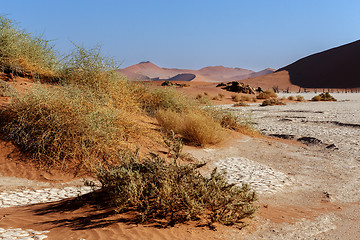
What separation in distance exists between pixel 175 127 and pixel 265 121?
7101 millimetres

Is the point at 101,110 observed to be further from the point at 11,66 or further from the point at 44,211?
the point at 11,66

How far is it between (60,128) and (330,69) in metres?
101

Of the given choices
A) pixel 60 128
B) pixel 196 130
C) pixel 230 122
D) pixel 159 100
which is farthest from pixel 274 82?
pixel 60 128

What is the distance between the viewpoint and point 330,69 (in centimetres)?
9594

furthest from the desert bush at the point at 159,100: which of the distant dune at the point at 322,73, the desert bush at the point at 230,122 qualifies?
the distant dune at the point at 322,73

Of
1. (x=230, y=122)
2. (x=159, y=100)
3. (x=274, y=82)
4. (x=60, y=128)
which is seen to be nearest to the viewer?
(x=60, y=128)

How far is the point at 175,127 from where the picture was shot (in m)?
10.1

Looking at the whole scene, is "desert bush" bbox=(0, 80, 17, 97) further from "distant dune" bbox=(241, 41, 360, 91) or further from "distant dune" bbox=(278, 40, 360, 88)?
"distant dune" bbox=(278, 40, 360, 88)

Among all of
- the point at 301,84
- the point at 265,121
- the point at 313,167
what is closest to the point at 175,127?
the point at 313,167

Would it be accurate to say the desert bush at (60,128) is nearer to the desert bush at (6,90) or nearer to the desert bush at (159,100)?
the desert bush at (6,90)

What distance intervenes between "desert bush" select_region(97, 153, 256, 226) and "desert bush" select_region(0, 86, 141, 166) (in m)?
2.79

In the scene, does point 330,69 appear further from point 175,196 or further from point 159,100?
point 175,196

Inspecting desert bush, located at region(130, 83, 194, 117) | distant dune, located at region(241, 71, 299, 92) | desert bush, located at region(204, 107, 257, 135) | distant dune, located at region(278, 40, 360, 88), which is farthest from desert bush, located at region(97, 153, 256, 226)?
distant dune, located at region(278, 40, 360, 88)

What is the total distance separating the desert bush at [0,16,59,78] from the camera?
10.6m
